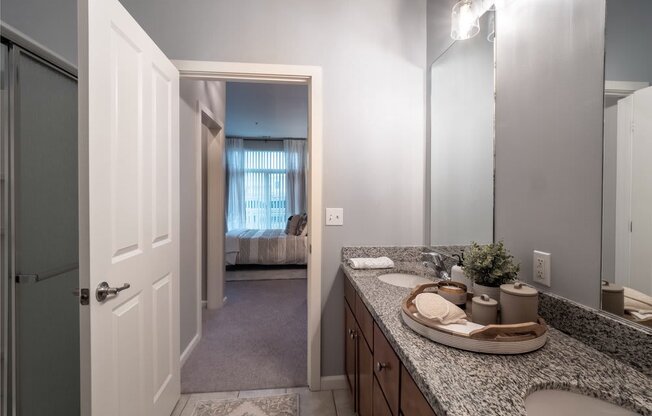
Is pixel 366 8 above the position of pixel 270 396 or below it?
above

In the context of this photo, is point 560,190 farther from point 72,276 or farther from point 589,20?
point 72,276

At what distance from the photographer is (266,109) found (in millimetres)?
4836

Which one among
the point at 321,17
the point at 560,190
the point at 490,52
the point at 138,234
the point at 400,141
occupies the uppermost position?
the point at 321,17

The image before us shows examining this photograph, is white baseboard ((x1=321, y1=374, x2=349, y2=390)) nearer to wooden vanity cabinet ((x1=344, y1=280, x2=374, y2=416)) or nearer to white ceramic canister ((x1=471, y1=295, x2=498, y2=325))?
wooden vanity cabinet ((x1=344, y1=280, x2=374, y2=416))

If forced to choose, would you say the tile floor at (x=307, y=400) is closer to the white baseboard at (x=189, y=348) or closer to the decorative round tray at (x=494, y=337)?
the white baseboard at (x=189, y=348)

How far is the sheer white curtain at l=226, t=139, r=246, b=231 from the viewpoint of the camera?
6957mm

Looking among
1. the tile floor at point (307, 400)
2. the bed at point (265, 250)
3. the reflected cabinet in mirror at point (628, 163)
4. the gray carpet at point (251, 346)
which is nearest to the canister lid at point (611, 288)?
the reflected cabinet in mirror at point (628, 163)

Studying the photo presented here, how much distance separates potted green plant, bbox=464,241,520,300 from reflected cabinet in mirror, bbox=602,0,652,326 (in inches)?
9.2

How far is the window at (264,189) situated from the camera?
7.16 metres

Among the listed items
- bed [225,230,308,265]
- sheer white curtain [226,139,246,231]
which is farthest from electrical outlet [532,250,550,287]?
sheer white curtain [226,139,246,231]

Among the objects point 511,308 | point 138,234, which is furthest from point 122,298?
point 511,308

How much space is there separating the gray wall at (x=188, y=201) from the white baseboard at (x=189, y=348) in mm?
30

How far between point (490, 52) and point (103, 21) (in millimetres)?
1567

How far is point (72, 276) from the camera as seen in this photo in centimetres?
145
